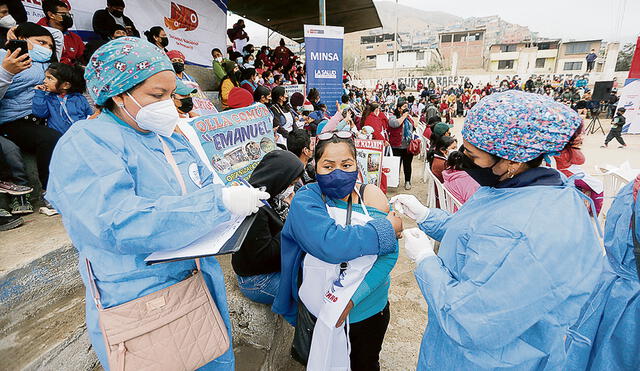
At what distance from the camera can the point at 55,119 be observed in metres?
3.02

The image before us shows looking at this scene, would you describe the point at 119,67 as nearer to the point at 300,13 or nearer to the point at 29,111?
the point at 29,111

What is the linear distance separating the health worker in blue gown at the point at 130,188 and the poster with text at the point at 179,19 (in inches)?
174

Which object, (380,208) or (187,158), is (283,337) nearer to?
(380,208)

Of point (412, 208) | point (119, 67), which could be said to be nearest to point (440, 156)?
point (412, 208)

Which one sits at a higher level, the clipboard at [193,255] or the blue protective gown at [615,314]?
the clipboard at [193,255]

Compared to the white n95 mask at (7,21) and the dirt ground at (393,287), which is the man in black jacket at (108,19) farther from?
the dirt ground at (393,287)

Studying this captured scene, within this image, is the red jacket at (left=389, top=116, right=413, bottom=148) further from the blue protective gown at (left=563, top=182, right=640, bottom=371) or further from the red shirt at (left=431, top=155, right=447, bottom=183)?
the blue protective gown at (left=563, top=182, right=640, bottom=371)

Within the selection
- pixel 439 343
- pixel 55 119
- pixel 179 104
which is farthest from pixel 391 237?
pixel 55 119

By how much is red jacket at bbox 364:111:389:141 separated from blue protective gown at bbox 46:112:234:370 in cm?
597

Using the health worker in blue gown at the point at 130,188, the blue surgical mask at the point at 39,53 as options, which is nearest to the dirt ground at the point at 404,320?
the health worker in blue gown at the point at 130,188

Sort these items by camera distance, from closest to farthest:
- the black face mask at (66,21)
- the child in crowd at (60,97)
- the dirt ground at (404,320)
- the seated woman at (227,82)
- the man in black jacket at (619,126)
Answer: the dirt ground at (404,320)
the child in crowd at (60,97)
the black face mask at (66,21)
the seated woman at (227,82)
the man in black jacket at (619,126)

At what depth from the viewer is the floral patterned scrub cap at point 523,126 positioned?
104 cm

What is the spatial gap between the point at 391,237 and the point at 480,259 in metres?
0.54

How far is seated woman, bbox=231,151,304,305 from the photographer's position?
1.93 m
